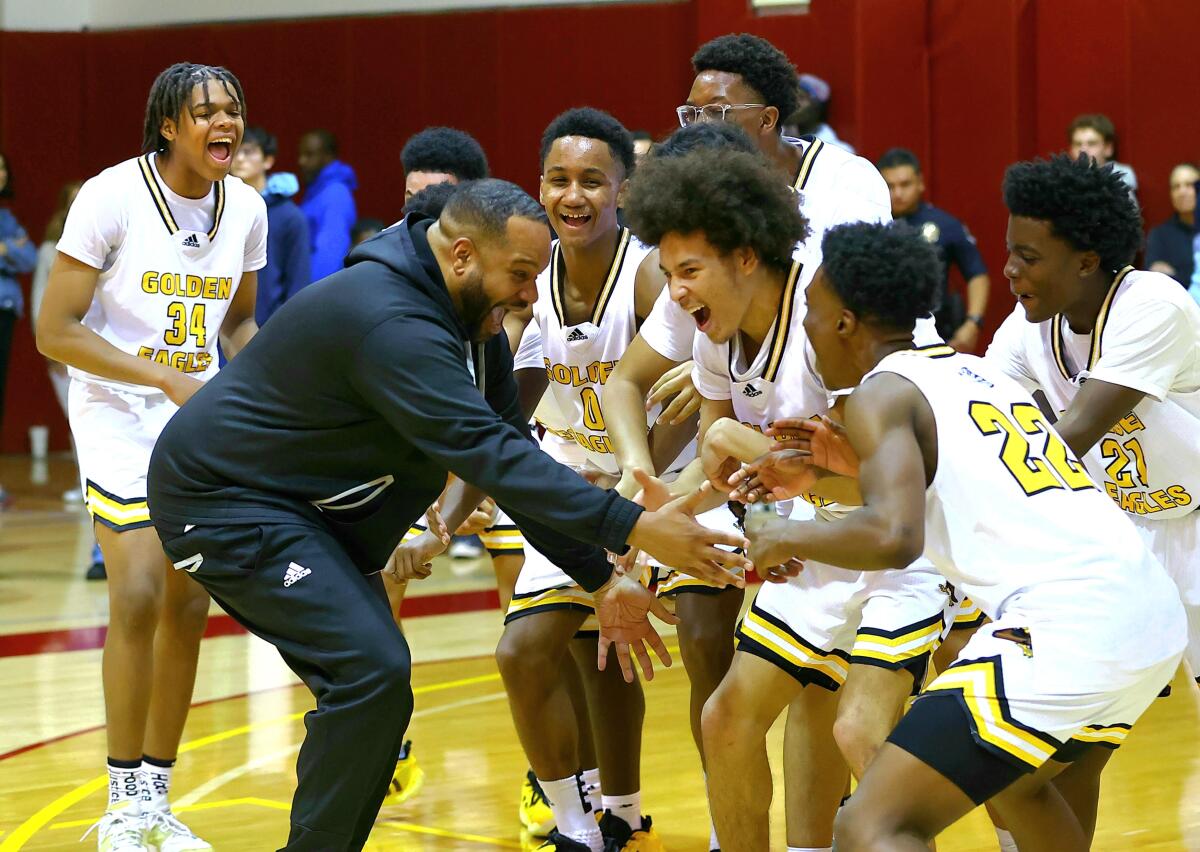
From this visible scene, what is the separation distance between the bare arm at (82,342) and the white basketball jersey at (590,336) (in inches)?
43.3

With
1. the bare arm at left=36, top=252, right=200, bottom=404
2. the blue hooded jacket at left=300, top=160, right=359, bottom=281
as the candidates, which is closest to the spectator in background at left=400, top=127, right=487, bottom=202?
the bare arm at left=36, top=252, right=200, bottom=404

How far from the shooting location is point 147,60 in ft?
51.8

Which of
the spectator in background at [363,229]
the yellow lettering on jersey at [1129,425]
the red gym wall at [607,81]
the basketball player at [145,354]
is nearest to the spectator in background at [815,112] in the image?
the red gym wall at [607,81]

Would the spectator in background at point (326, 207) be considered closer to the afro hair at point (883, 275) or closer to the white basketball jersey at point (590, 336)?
the white basketball jersey at point (590, 336)

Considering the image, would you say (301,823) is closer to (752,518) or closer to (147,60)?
(752,518)

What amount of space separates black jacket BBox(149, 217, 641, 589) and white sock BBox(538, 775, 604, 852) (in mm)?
941

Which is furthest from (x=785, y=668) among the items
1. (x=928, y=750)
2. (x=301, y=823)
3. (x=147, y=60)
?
(x=147, y=60)

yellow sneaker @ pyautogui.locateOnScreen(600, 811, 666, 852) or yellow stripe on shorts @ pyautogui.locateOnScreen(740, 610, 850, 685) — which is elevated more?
yellow stripe on shorts @ pyautogui.locateOnScreen(740, 610, 850, 685)

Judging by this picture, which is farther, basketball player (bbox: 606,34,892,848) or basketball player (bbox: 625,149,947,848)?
basketball player (bbox: 606,34,892,848)

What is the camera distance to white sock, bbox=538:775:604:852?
4953mm

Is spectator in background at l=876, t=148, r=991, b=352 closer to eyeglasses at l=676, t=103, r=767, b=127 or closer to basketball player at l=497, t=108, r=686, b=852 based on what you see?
eyeglasses at l=676, t=103, r=767, b=127

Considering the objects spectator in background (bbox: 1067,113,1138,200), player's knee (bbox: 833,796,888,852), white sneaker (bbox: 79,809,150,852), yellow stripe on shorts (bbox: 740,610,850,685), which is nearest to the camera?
player's knee (bbox: 833,796,888,852)

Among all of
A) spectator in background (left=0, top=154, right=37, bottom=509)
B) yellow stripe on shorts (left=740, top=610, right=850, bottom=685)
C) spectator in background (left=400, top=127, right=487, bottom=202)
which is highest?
spectator in background (left=400, top=127, right=487, bottom=202)

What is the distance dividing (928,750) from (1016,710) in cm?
19
